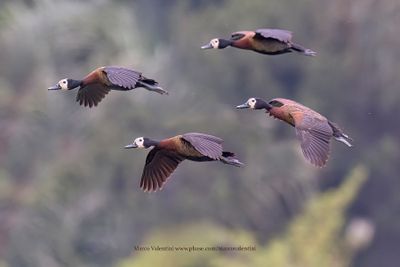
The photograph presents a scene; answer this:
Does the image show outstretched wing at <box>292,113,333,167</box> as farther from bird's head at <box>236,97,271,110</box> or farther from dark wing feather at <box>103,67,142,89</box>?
dark wing feather at <box>103,67,142,89</box>

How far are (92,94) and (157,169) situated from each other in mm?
783

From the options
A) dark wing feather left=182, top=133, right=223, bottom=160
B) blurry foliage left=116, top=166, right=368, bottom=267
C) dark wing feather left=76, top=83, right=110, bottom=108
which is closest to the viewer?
dark wing feather left=182, top=133, right=223, bottom=160

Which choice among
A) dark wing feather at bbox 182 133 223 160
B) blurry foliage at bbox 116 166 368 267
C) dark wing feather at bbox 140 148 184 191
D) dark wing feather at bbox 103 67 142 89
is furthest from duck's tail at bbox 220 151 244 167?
blurry foliage at bbox 116 166 368 267

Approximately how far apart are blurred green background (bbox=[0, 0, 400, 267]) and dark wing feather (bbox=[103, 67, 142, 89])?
24.6ft

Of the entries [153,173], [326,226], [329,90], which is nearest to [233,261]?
[326,226]

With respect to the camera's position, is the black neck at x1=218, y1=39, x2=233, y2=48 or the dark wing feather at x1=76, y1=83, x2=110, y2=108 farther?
the black neck at x1=218, y1=39, x2=233, y2=48

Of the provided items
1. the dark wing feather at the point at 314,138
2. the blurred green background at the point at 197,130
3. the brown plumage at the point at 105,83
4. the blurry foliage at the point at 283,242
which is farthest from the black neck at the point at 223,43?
the blurred green background at the point at 197,130

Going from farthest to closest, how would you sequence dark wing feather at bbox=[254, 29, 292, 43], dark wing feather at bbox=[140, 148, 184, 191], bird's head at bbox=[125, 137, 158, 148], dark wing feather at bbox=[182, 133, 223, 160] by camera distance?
dark wing feather at bbox=[254, 29, 292, 43] < dark wing feather at bbox=[140, 148, 184, 191] < bird's head at bbox=[125, 137, 158, 148] < dark wing feather at bbox=[182, 133, 223, 160]

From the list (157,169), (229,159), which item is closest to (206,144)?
(229,159)

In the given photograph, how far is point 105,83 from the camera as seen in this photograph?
12.0 m

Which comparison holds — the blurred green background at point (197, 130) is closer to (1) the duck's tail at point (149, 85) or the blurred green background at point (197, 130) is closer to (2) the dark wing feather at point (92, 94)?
(2) the dark wing feather at point (92, 94)

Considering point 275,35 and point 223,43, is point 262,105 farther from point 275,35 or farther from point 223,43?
point 223,43

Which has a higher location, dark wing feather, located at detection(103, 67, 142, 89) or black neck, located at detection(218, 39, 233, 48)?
black neck, located at detection(218, 39, 233, 48)

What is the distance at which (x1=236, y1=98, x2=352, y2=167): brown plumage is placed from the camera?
1122cm
